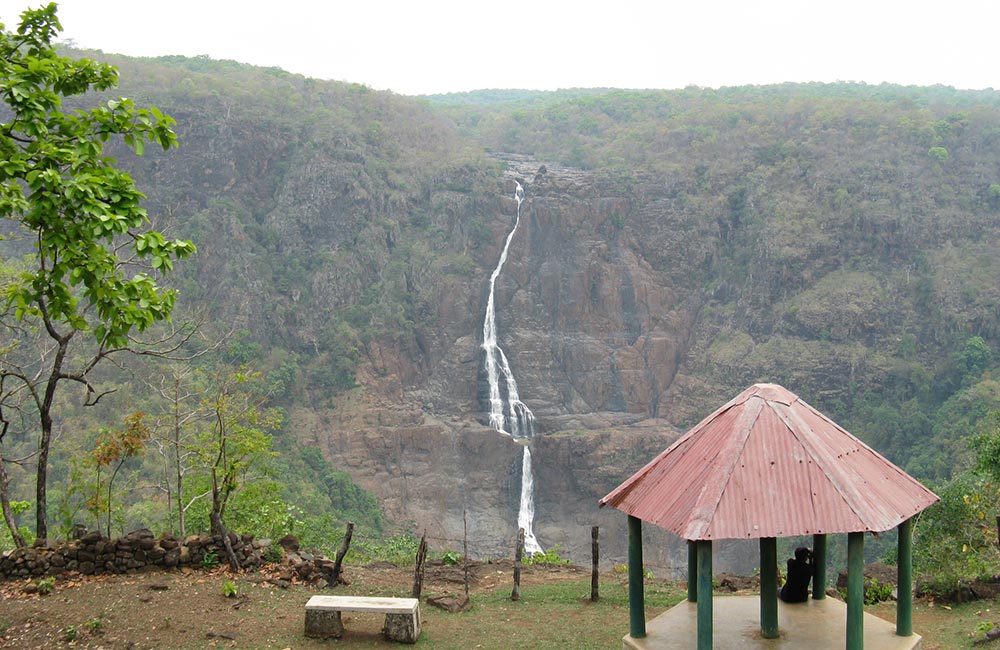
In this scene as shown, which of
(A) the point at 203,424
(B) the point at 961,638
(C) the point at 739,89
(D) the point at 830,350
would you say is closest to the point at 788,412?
(B) the point at 961,638

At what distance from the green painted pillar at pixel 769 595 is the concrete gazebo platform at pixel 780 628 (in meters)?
0.10

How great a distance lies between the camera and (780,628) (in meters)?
8.57

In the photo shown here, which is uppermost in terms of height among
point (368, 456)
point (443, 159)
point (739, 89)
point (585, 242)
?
point (739, 89)

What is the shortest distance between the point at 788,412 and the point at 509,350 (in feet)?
126

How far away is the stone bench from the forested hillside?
85.4 ft

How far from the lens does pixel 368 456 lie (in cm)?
4025

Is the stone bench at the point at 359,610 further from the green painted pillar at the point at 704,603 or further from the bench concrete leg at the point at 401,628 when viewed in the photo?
the green painted pillar at the point at 704,603

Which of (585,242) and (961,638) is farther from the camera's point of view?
(585,242)

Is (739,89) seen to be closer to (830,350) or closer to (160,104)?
(830,350)

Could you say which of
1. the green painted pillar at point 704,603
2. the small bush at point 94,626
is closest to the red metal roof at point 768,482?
the green painted pillar at point 704,603

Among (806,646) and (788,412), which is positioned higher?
(788,412)

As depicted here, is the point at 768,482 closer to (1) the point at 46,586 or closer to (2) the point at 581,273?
(1) the point at 46,586

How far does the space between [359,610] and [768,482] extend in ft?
16.4

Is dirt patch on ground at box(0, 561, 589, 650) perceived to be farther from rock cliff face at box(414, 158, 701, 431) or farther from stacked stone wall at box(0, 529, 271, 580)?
rock cliff face at box(414, 158, 701, 431)
